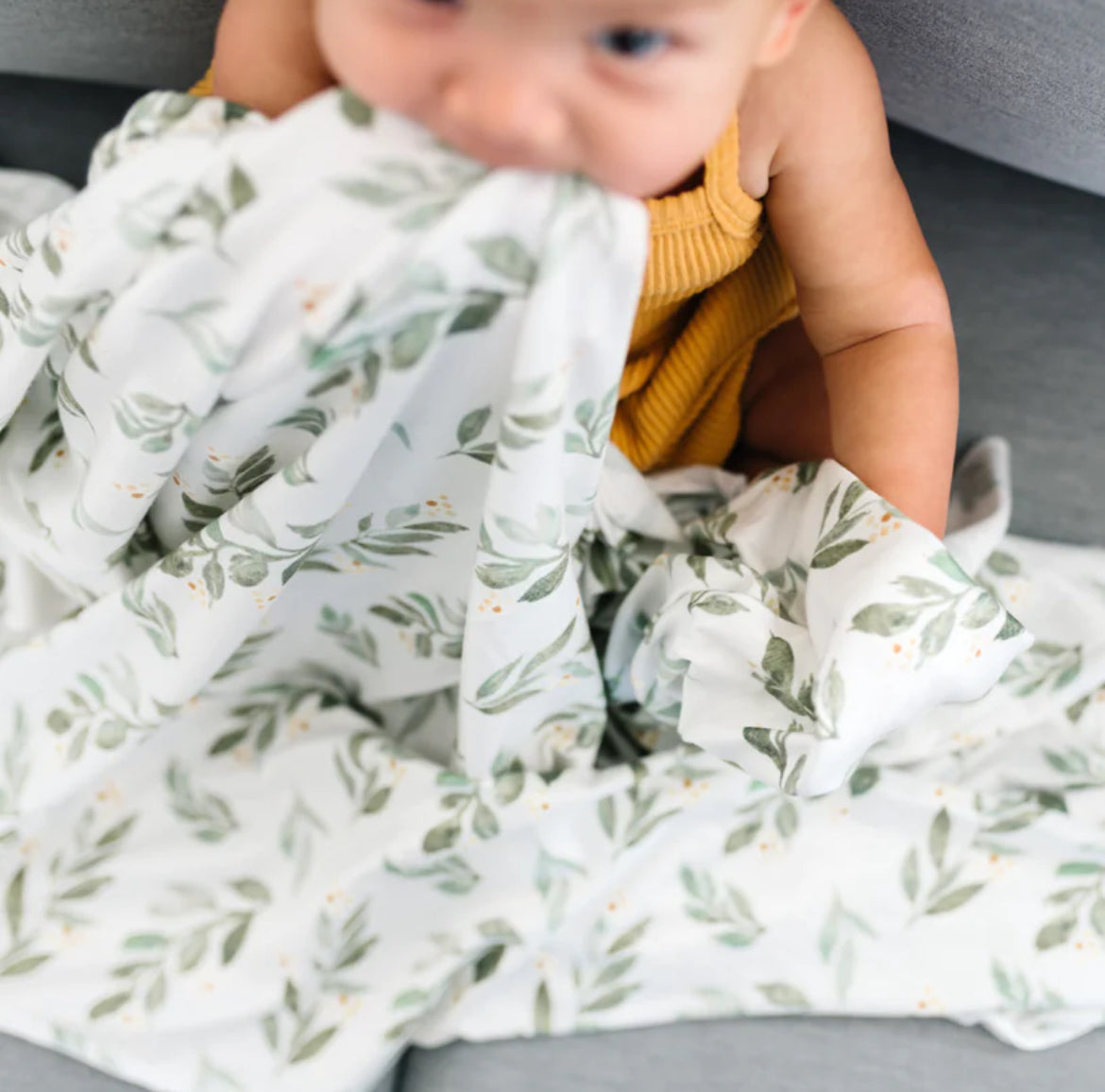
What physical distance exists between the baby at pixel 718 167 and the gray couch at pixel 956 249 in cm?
11

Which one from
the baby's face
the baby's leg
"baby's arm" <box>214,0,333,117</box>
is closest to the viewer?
the baby's face

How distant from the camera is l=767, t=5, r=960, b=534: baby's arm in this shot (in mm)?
609

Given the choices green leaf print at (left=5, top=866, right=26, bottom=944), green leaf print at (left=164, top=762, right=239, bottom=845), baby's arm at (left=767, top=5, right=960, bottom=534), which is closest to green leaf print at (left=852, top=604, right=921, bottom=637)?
baby's arm at (left=767, top=5, right=960, bottom=534)

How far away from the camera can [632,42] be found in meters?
→ 0.42

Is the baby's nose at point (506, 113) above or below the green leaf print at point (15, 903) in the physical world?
above

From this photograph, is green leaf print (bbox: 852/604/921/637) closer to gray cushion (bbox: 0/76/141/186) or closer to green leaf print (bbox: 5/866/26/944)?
green leaf print (bbox: 5/866/26/944)

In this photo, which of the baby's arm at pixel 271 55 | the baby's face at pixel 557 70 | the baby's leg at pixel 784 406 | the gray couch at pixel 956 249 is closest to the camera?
the baby's face at pixel 557 70

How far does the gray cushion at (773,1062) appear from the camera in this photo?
71cm

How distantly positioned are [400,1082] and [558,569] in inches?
16.0

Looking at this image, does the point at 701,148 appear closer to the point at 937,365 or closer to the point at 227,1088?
the point at 937,365

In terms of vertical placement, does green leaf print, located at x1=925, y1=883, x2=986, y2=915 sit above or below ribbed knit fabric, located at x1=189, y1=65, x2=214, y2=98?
below

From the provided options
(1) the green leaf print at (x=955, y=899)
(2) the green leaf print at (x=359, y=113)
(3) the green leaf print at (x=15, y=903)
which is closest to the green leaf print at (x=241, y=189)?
(2) the green leaf print at (x=359, y=113)

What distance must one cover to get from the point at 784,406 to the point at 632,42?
17.2 inches

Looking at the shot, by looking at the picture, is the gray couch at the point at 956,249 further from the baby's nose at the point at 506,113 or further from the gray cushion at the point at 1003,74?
the baby's nose at the point at 506,113
